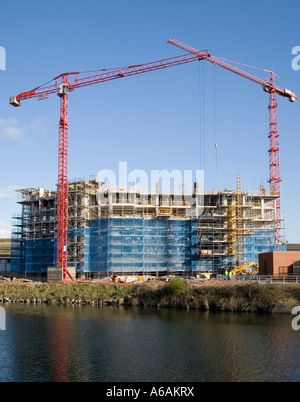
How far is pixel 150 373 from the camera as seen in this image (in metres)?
25.5

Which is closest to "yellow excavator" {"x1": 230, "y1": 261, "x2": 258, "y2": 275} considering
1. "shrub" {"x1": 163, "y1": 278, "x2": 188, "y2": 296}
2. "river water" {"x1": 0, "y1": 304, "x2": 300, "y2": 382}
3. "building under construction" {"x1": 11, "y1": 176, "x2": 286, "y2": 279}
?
"building under construction" {"x1": 11, "y1": 176, "x2": 286, "y2": 279}

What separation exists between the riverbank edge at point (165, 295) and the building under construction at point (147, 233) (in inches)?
658

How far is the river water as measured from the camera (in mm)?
25359

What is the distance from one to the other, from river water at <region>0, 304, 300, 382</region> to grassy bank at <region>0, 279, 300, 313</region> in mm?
2805

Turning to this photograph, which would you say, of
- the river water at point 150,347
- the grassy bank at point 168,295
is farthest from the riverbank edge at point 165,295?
the river water at point 150,347

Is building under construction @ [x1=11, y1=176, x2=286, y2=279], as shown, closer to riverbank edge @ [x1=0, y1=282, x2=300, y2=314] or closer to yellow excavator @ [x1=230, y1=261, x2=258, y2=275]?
yellow excavator @ [x1=230, y1=261, x2=258, y2=275]

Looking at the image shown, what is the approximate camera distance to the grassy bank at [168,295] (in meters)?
47.3

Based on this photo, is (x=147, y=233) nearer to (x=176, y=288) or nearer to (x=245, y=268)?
(x=245, y=268)

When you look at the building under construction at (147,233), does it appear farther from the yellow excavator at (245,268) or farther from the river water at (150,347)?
the river water at (150,347)

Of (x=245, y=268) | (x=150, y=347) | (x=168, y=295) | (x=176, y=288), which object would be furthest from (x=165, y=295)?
(x=245, y=268)

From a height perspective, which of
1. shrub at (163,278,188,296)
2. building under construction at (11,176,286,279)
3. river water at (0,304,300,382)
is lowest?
river water at (0,304,300,382)

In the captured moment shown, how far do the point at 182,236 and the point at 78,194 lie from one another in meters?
21.1

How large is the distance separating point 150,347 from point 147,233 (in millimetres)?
49866
